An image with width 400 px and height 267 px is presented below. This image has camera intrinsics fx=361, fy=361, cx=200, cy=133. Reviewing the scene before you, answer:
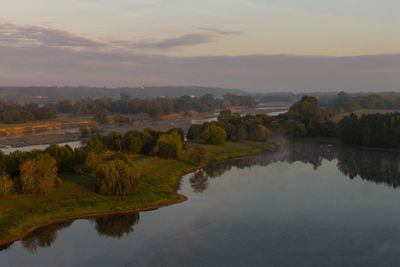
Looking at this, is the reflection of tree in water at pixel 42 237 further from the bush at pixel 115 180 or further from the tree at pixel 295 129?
Answer: the tree at pixel 295 129

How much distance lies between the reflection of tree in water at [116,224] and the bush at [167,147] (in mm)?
25793

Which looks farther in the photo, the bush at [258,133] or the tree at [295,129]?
the tree at [295,129]

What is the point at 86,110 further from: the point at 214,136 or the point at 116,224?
the point at 116,224

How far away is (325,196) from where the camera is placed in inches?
1922

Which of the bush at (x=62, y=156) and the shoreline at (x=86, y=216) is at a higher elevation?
the bush at (x=62, y=156)

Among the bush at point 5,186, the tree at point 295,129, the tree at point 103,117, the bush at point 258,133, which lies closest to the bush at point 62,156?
the bush at point 5,186

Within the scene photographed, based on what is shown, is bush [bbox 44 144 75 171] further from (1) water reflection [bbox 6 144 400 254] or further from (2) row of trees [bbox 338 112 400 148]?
(2) row of trees [bbox 338 112 400 148]

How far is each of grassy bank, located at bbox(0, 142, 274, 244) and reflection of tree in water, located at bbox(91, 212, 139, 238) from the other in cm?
130

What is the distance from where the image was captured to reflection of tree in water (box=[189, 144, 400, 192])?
5973cm

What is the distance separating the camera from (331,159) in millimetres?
75312

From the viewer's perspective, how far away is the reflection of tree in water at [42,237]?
112ft

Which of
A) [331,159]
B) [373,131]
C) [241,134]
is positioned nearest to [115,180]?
[331,159]

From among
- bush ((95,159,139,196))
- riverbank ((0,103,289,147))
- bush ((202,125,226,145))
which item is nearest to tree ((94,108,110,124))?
riverbank ((0,103,289,147))

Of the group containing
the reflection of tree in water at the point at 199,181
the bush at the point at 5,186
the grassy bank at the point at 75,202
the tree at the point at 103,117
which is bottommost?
the reflection of tree in water at the point at 199,181
